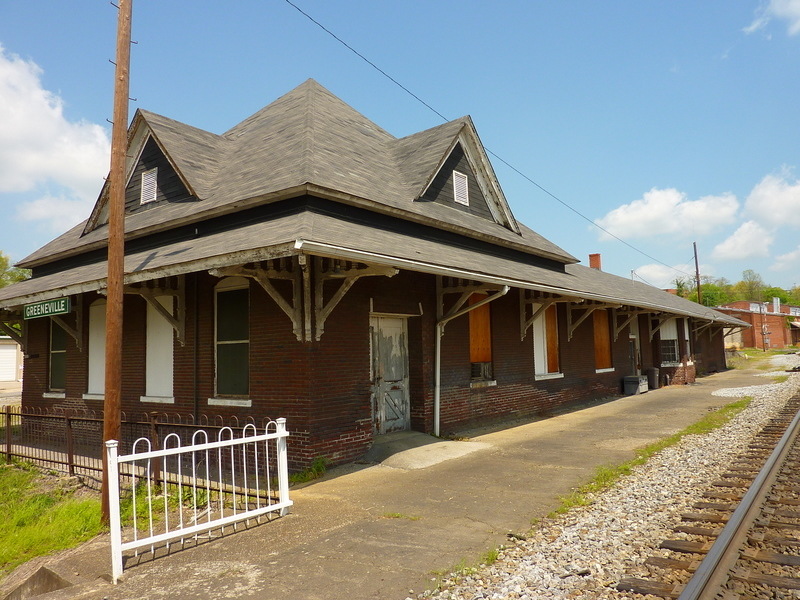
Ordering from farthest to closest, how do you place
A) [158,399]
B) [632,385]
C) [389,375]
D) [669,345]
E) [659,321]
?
[669,345] → [659,321] → [632,385] → [158,399] → [389,375]

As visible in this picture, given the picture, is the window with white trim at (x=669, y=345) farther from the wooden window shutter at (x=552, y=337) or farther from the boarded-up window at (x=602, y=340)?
the wooden window shutter at (x=552, y=337)

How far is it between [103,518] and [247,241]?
Result: 4116 mm

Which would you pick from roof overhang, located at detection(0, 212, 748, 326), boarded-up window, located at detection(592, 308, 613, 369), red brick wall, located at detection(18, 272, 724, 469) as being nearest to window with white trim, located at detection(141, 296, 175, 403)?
red brick wall, located at detection(18, 272, 724, 469)

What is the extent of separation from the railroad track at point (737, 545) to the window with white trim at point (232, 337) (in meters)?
6.90

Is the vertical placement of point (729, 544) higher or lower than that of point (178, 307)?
lower

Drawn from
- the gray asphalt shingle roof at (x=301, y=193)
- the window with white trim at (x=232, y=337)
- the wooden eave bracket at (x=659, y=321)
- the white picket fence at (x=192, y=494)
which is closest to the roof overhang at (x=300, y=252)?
the gray asphalt shingle roof at (x=301, y=193)

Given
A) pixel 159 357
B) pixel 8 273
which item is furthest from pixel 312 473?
pixel 8 273

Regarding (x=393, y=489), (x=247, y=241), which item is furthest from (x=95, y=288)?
(x=393, y=489)

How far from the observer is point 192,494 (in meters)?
7.78

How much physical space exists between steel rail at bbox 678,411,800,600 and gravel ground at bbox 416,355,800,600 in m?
0.46

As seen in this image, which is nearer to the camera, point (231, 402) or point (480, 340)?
point (231, 402)

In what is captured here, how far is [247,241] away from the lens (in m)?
8.49

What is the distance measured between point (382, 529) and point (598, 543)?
2.15 meters

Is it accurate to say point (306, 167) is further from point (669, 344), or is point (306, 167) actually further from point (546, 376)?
point (669, 344)
